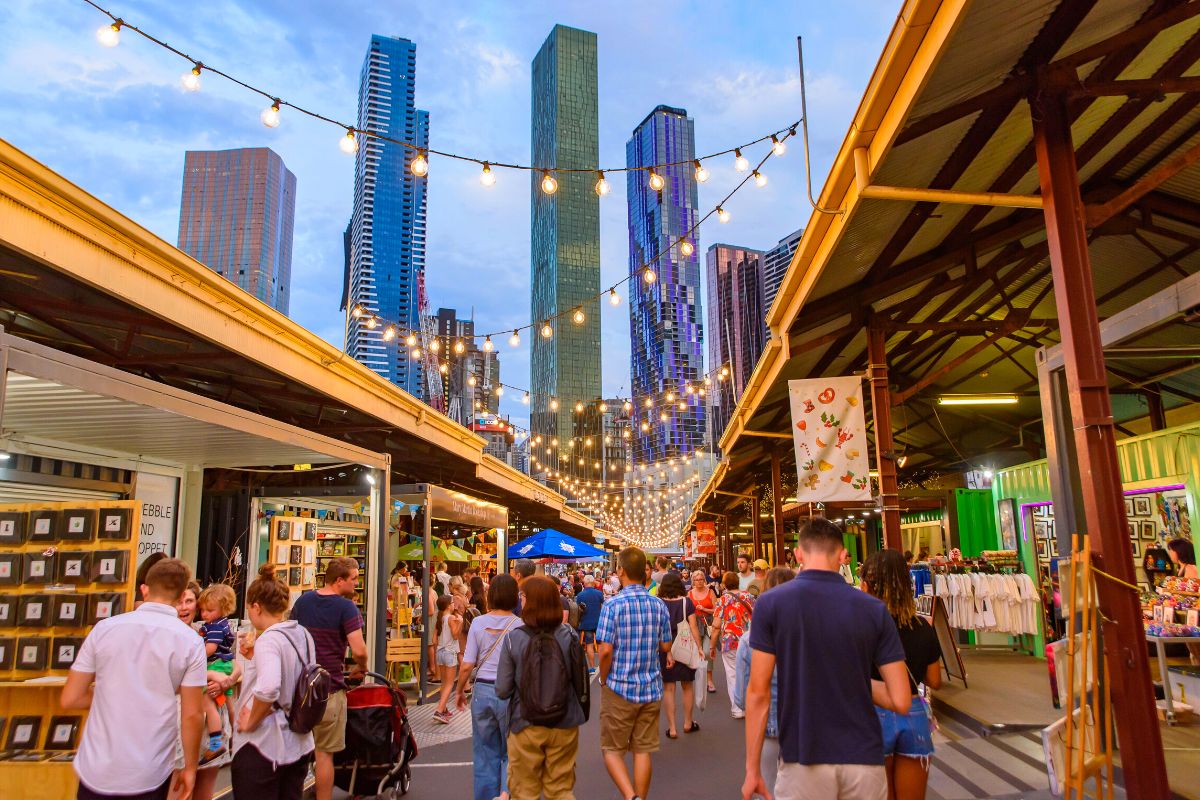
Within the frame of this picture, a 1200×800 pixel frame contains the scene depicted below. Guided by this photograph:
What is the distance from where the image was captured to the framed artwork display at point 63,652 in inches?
195

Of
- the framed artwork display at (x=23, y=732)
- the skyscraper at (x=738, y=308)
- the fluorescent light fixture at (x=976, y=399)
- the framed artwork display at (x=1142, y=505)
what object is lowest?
the framed artwork display at (x=23, y=732)

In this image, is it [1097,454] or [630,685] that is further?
[630,685]

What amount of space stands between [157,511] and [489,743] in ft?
20.3

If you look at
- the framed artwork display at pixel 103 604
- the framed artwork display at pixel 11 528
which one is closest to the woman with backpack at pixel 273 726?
the framed artwork display at pixel 103 604

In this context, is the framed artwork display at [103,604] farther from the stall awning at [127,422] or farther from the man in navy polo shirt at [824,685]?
the man in navy polo shirt at [824,685]

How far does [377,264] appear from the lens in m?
183

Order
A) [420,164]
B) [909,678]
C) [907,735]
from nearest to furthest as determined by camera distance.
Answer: [909,678] < [907,735] < [420,164]

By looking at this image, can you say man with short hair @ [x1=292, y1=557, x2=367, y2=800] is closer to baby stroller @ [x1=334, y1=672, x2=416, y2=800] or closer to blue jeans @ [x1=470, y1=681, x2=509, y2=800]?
baby stroller @ [x1=334, y1=672, x2=416, y2=800]

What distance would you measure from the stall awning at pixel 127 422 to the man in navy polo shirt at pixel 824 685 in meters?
3.90

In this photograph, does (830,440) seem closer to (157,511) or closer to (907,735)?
(907,735)

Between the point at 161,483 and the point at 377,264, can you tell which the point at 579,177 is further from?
the point at 161,483

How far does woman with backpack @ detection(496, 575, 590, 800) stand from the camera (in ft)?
15.1

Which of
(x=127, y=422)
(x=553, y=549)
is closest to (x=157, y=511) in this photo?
(x=127, y=422)

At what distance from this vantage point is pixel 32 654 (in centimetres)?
493
